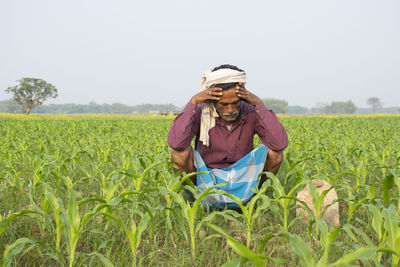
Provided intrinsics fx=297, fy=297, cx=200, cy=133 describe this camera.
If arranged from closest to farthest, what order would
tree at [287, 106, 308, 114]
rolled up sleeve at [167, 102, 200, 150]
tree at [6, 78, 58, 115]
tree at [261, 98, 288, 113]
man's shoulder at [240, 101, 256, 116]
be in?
rolled up sleeve at [167, 102, 200, 150]
man's shoulder at [240, 101, 256, 116]
tree at [6, 78, 58, 115]
tree at [261, 98, 288, 113]
tree at [287, 106, 308, 114]

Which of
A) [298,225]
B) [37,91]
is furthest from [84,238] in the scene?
[37,91]

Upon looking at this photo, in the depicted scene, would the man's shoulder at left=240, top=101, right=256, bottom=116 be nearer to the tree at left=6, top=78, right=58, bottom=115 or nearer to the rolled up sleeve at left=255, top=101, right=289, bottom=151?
the rolled up sleeve at left=255, top=101, right=289, bottom=151

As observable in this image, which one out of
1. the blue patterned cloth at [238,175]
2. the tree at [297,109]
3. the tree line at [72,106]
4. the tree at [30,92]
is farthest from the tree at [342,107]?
the blue patterned cloth at [238,175]

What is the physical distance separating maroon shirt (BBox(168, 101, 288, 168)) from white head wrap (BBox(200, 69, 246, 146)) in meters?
0.08

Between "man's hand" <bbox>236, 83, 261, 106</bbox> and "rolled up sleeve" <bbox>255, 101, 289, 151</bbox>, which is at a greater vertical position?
"man's hand" <bbox>236, 83, 261, 106</bbox>

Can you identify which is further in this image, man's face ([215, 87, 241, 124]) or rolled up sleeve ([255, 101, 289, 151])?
rolled up sleeve ([255, 101, 289, 151])

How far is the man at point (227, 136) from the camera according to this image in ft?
9.37

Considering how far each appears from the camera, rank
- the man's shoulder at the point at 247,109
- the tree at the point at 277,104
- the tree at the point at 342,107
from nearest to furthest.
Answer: the man's shoulder at the point at 247,109 < the tree at the point at 277,104 < the tree at the point at 342,107

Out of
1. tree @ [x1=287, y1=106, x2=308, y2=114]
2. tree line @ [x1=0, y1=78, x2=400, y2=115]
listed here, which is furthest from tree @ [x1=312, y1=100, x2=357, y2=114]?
tree @ [x1=287, y1=106, x2=308, y2=114]

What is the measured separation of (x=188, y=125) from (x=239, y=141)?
600 millimetres

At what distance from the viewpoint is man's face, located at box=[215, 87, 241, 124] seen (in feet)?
9.29

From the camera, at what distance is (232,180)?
3.04 metres

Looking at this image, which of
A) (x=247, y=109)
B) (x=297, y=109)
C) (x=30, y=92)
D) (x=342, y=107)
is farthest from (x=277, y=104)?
(x=247, y=109)

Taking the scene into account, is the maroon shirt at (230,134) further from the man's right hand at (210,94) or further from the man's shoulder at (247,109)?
the man's right hand at (210,94)
